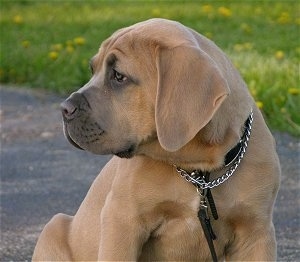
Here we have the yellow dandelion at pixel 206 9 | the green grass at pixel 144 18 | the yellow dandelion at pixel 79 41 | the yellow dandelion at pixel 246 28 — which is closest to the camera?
the green grass at pixel 144 18

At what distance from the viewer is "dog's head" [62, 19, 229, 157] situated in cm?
400

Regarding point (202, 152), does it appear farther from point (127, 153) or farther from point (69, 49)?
point (69, 49)

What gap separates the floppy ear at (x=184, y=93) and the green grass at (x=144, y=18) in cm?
379

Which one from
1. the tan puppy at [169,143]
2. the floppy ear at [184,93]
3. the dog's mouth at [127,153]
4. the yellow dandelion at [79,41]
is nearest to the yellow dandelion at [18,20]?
the yellow dandelion at [79,41]

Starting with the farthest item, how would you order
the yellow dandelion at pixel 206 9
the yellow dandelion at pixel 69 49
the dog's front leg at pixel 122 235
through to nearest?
the yellow dandelion at pixel 206 9 < the yellow dandelion at pixel 69 49 < the dog's front leg at pixel 122 235

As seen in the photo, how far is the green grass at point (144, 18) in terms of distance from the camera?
27.9 ft

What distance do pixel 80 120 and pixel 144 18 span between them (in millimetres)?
8117

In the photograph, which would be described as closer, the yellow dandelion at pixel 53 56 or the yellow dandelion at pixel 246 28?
the yellow dandelion at pixel 53 56

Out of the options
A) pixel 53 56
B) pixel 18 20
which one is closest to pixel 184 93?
pixel 53 56

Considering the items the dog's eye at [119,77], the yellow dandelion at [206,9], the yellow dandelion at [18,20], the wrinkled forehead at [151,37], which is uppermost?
the wrinkled forehead at [151,37]

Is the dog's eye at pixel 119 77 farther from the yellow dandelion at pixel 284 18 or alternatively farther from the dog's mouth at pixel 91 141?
the yellow dandelion at pixel 284 18

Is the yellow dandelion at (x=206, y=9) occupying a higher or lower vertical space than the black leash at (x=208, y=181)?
lower

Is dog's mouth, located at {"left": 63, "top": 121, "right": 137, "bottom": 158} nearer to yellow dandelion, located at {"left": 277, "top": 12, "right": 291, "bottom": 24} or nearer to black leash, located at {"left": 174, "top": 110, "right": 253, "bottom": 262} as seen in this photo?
black leash, located at {"left": 174, "top": 110, "right": 253, "bottom": 262}

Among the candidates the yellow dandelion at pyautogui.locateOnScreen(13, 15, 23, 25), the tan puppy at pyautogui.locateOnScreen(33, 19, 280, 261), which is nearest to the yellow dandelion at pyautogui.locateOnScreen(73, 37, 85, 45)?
the yellow dandelion at pyautogui.locateOnScreen(13, 15, 23, 25)
